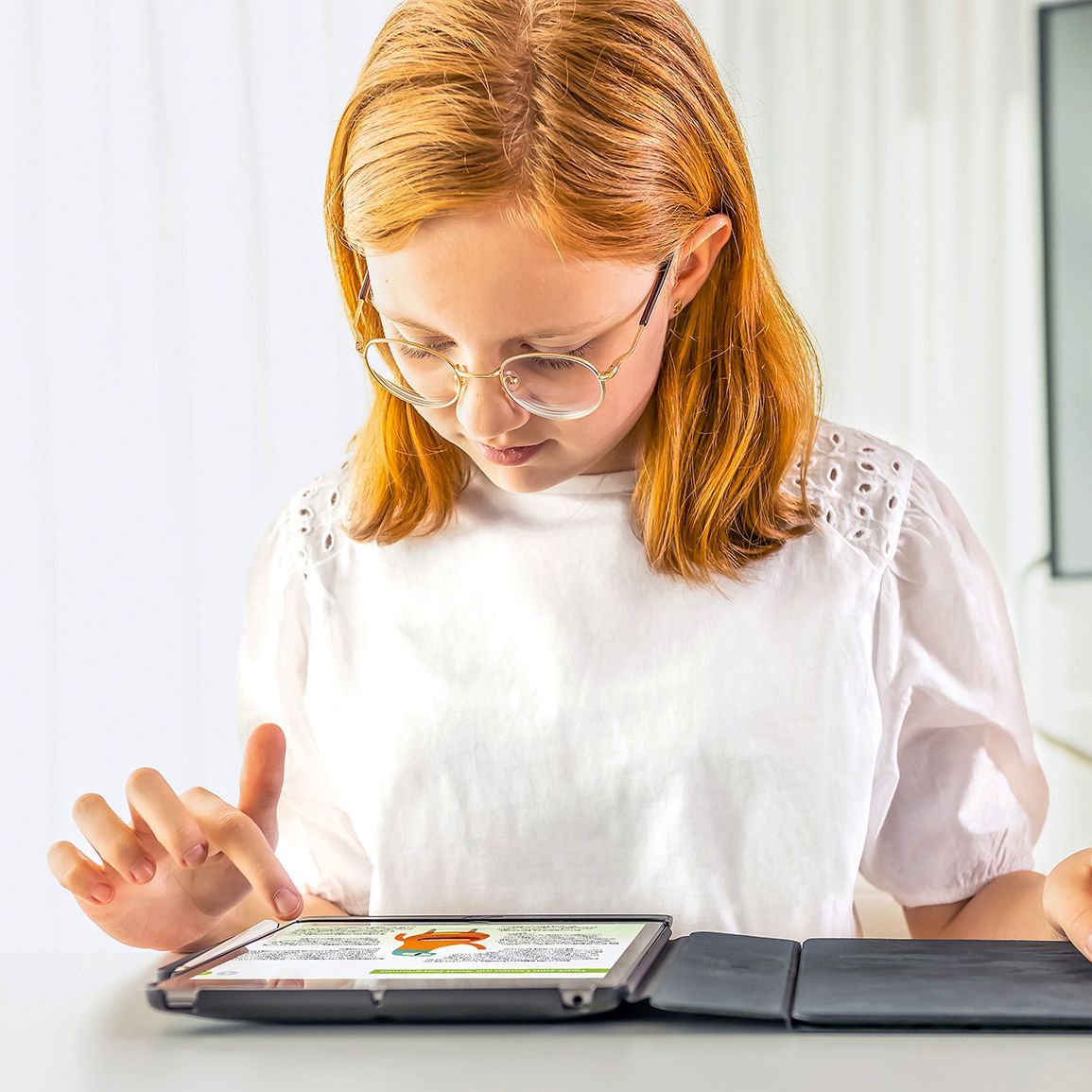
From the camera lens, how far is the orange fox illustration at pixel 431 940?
57 cm

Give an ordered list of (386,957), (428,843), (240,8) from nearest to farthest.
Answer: (386,957), (428,843), (240,8)

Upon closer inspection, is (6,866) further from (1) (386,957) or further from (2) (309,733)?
(1) (386,957)

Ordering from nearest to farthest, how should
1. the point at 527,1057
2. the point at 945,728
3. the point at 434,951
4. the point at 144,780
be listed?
the point at 527,1057, the point at 434,951, the point at 144,780, the point at 945,728

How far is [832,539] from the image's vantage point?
89 cm

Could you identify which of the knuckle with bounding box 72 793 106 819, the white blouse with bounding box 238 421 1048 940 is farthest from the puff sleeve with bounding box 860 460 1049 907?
the knuckle with bounding box 72 793 106 819

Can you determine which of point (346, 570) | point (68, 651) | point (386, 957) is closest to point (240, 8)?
point (68, 651)

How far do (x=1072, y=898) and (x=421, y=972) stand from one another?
301mm

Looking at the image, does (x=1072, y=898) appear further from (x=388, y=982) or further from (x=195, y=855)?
(x=195, y=855)

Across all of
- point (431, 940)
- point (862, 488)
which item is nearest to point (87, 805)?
point (431, 940)

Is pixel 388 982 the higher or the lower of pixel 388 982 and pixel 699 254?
the lower

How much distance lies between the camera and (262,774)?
740 millimetres

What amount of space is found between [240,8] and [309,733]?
85.2 inches

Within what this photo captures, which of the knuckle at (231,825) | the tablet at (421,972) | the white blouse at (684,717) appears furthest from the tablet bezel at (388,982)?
the white blouse at (684,717)

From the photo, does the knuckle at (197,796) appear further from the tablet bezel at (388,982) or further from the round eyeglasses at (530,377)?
the round eyeglasses at (530,377)
